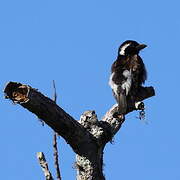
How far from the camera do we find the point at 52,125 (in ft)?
17.2

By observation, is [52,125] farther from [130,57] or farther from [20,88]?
[130,57]

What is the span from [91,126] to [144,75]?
357cm

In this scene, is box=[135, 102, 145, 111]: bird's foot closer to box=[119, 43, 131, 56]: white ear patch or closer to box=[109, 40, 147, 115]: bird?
box=[109, 40, 147, 115]: bird

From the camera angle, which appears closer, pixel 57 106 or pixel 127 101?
pixel 57 106

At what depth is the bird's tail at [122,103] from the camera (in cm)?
673

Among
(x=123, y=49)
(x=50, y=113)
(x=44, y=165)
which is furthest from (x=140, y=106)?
(x=123, y=49)

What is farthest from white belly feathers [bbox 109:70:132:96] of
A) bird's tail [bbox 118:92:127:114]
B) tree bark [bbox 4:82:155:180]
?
tree bark [bbox 4:82:155:180]

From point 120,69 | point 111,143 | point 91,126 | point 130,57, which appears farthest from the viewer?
point 130,57

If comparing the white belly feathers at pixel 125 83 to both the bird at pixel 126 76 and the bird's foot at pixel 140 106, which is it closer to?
the bird at pixel 126 76

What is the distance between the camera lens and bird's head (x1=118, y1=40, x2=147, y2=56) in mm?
9953

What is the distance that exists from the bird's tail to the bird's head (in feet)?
4.83

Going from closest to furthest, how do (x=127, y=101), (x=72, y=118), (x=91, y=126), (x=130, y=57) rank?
(x=72, y=118), (x=91, y=126), (x=127, y=101), (x=130, y=57)

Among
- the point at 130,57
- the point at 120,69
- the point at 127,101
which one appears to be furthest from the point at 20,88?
the point at 130,57

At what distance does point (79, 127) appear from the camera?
5434 millimetres
